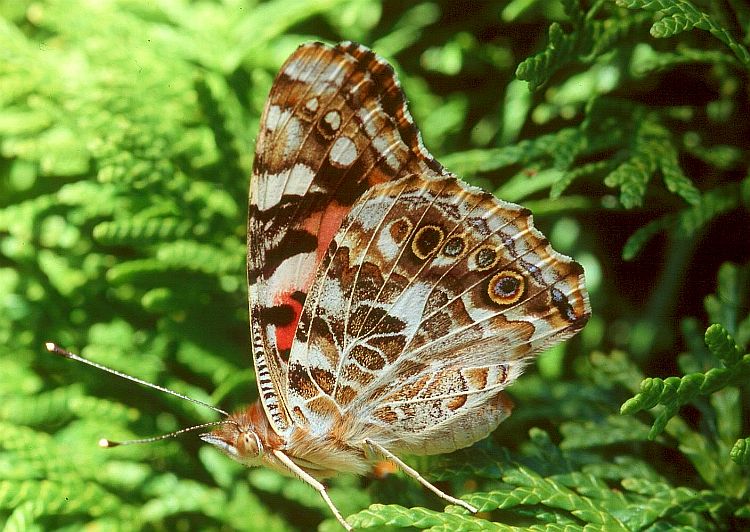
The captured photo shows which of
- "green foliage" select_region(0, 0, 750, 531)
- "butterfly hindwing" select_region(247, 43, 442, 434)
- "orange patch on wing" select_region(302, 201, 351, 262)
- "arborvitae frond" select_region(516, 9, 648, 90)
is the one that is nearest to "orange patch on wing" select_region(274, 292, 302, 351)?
"butterfly hindwing" select_region(247, 43, 442, 434)

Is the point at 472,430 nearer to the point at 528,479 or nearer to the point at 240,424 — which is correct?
the point at 528,479

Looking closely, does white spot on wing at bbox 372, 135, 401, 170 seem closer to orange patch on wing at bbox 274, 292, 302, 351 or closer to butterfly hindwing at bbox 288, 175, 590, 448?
butterfly hindwing at bbox 288, 175, 590, 448

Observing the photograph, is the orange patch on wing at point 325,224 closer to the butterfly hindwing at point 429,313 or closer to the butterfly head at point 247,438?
the butterfly hindwing at point 429,313

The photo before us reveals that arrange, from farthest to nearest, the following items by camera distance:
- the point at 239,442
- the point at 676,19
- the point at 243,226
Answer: the point at 243,226 < the point at 239,442 < the point at 676,19

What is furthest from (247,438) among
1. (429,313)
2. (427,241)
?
(427,241)

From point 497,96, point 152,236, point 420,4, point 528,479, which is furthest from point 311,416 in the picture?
point 420,4

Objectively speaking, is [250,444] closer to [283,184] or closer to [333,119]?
[283,184]

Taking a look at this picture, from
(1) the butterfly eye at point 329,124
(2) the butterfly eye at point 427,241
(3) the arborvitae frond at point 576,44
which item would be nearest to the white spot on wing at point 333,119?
(1) the butterfly eye at point 329,124
